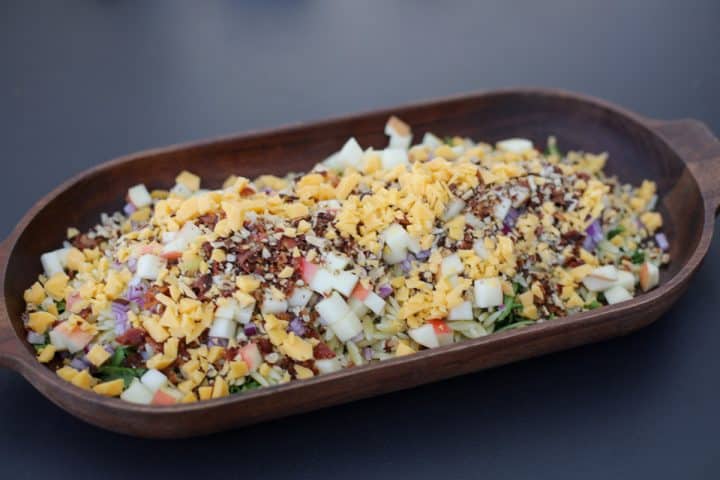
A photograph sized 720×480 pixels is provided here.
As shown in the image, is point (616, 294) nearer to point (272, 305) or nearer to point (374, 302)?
point (374, 302)

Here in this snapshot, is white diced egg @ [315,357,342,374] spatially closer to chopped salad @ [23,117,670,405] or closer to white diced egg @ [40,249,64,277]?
chopped salad @ [23,117,670,405]

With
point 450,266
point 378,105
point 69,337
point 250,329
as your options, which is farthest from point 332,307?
point 378,105

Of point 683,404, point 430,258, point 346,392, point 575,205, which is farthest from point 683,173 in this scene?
point 346,392

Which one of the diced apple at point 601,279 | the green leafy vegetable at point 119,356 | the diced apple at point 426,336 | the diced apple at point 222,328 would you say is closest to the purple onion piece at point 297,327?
the diced apple at point 222,328

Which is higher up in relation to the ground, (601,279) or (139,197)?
(139,197)

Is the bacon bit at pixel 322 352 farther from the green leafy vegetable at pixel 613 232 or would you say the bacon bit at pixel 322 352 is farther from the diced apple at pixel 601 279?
the green leafy vegetable at pixel 613 232

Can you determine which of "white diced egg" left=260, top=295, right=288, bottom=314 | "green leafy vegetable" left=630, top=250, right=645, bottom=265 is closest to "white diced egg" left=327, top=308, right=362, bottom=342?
"white diced egg" left=260, top=295, right=288, bottom=314

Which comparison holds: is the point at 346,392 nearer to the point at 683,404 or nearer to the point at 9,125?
the point at 683,404
